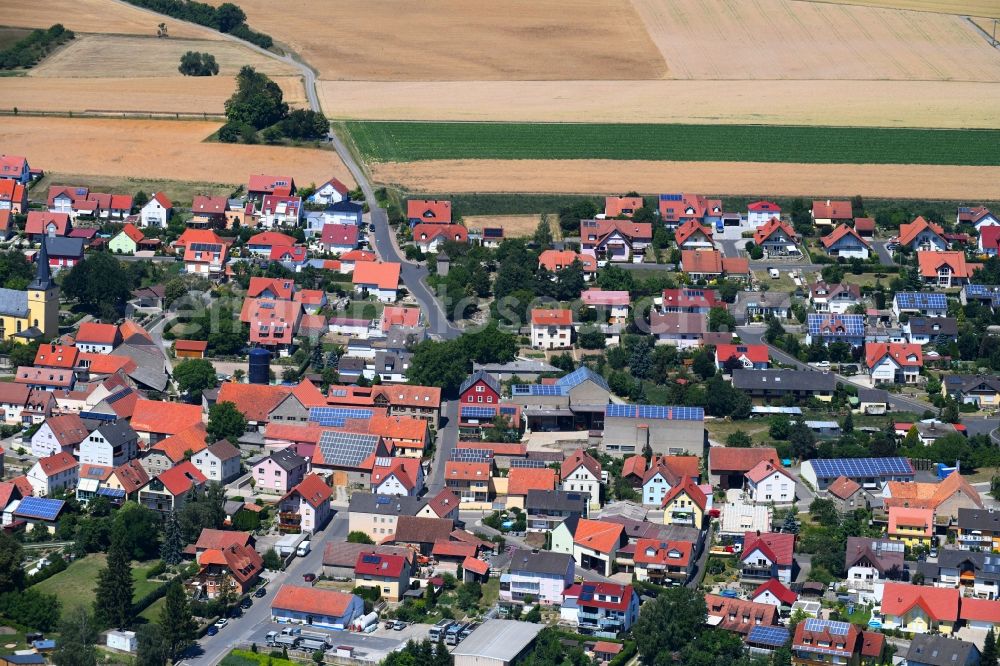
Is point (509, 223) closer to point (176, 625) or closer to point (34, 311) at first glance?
point (34, 311)

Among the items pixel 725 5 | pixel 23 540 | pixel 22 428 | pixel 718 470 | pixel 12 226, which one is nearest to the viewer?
pixel 23 540

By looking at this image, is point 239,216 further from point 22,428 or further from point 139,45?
point 139,45

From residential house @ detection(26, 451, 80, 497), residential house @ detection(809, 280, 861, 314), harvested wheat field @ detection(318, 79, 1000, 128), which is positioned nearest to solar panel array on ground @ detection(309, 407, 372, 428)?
residential house @ detection(26, 451, 80, 497)

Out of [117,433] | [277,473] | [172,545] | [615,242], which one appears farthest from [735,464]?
[615,242]

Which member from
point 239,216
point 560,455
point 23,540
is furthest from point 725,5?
point 23,540

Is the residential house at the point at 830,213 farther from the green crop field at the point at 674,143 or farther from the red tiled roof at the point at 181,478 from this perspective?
the red tiled roof at the point at 181,478

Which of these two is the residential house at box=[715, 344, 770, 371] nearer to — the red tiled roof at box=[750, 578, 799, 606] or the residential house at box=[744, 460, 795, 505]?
the residential house at box=[744, 460, 795, 505]
